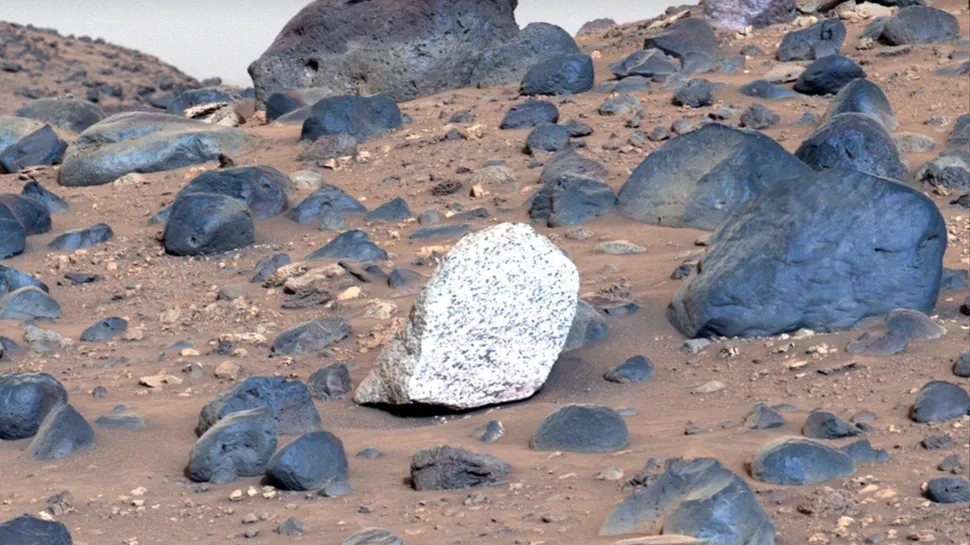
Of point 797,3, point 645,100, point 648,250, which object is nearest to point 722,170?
point 648,250

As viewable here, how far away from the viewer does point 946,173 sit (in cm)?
589

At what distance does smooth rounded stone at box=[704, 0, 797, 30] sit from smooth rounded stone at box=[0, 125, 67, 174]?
4.43 m

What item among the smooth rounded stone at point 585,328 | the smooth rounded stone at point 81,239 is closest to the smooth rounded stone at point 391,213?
the smooth rounded stone at point 81,239

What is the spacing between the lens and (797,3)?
995cm

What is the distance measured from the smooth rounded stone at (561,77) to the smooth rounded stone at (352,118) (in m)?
0.87

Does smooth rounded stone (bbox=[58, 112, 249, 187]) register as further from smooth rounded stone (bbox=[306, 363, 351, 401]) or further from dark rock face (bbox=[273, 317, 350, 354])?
smooth rounded stone (bbox=[306, 363, 351, 401])

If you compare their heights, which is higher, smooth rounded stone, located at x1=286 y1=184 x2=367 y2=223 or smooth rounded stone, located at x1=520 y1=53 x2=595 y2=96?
smooth rounded stone, located at x1=520 y1=53 x2=595 y2=96

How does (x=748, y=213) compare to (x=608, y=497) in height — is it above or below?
above

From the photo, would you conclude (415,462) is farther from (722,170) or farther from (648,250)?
(722,170)

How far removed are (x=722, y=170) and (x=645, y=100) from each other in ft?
6.90

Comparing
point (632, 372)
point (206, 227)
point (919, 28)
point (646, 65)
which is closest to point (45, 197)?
point (206, 227)

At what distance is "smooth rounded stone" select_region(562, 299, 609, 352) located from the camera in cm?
444

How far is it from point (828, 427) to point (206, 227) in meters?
3.30

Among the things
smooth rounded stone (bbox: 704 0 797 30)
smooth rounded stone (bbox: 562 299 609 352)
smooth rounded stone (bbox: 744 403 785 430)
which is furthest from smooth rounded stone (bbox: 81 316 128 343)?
smooth rounded stone (bbox: 704 0 797 30)
